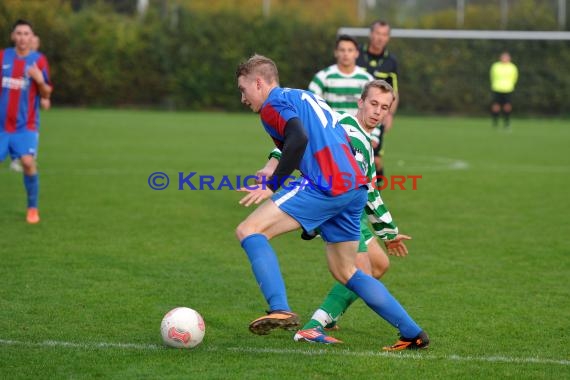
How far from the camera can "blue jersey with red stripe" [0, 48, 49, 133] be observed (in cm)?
1050

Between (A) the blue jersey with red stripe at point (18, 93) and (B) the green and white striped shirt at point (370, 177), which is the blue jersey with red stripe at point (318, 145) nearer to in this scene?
(B) the green and white striped shirt at point (370, 177)

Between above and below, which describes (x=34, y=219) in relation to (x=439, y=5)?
below

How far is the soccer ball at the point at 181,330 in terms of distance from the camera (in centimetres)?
548

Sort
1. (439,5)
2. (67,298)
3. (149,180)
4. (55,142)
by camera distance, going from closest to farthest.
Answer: (67,298)
(149,180)
(55,142)
(439,5)

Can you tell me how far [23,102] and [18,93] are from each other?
121mm

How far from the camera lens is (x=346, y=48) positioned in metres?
10.2

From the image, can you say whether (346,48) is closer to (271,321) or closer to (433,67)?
(271,321)

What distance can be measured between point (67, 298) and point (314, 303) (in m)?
1.83

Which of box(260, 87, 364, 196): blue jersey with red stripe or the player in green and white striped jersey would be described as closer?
box(260, 87, 364, 196): blue jersey with red stripe

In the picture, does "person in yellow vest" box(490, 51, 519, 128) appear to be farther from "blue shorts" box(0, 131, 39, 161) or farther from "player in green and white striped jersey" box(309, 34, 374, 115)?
"blue shorts" box(0, 131, 39, 161)

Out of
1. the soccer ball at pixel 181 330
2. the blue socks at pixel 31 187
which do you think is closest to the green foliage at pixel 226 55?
the blue socks at pixel 31 187

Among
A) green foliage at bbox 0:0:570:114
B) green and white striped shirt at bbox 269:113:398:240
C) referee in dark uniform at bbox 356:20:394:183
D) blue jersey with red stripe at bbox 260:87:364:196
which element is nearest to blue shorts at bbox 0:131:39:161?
referee in dark uniform at bbox 356:20:394:183

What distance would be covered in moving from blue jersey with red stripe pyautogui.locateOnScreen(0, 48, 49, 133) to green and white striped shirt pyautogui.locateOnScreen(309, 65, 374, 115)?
3.12 m

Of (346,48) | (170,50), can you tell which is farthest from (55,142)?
(170,50)
